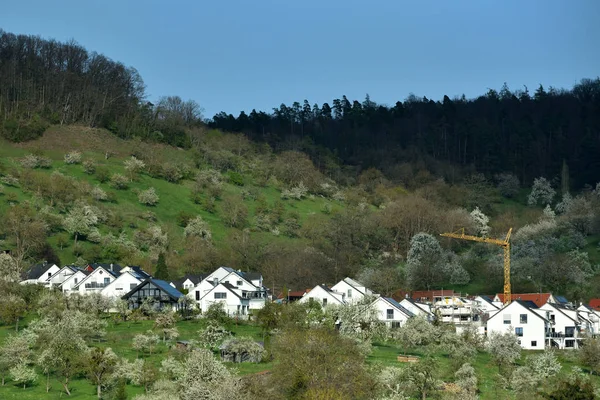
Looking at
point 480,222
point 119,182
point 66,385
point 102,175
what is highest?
point 102,175

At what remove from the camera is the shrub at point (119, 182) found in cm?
12125

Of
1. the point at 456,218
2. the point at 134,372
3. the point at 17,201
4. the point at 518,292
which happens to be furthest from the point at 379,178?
the point at 134,372

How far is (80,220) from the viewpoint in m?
104

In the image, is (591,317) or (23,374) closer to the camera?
(23,374)

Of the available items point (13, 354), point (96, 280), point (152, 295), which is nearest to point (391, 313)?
point (152, 295)

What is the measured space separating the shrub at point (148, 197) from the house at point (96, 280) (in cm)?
2953

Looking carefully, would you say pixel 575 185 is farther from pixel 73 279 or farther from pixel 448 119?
pixel 73 279

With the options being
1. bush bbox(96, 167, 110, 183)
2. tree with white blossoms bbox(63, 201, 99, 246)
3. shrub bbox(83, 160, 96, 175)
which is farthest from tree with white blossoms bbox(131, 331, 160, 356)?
shrub bbox(83, 160, 96, 175)

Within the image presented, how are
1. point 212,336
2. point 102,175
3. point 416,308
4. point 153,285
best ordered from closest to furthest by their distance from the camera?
point 212,336, point 153,285, point 416,308, point 102,175

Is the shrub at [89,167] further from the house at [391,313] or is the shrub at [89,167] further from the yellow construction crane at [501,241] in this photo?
the house at [391,313]

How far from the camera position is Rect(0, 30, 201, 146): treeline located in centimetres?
13238

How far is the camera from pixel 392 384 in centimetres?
4972

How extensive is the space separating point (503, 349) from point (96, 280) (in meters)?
38.9

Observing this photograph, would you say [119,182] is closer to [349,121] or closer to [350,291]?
[350,291]
